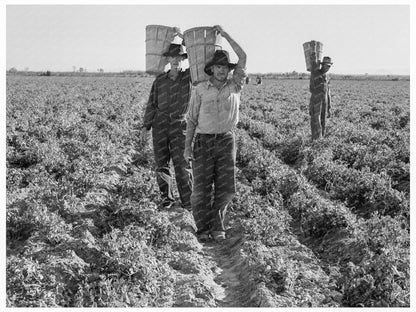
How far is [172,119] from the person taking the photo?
6.24 meters

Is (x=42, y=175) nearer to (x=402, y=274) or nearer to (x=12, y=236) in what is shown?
(x=12, y=236)

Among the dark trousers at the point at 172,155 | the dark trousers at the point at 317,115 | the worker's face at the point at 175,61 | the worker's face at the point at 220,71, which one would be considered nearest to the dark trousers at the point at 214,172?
the worker's face at the point at 220,71

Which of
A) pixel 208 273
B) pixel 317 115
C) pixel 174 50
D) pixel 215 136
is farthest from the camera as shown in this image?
pixel 317 115

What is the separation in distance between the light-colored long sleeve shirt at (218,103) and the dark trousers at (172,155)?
112cm

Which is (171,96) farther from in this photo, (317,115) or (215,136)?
(317,115)

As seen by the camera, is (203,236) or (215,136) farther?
(203,236)

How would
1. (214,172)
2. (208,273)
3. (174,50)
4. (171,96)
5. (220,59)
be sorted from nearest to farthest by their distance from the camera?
(208,273) → (220,59) → (214,172) → (174,50) → (171,96)

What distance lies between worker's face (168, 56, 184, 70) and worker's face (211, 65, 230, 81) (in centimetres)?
118

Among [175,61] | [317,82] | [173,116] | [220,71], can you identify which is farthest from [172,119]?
[317,82]

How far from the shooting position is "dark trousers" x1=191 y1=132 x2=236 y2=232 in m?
5.20

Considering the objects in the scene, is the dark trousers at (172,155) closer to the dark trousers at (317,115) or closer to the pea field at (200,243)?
the pea field at (200,243)

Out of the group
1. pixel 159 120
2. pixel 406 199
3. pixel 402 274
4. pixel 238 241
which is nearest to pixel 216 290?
pixel 238 241

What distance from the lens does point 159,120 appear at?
6.30 m

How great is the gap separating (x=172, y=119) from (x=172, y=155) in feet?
1.59
